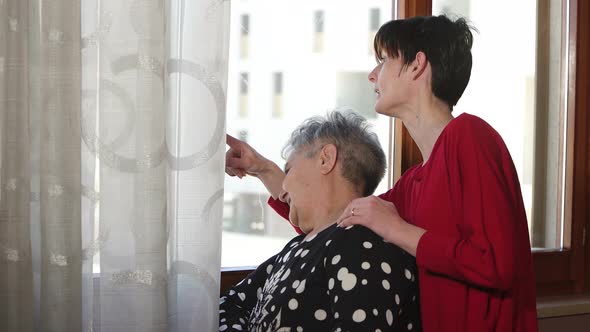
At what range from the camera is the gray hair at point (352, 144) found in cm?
159

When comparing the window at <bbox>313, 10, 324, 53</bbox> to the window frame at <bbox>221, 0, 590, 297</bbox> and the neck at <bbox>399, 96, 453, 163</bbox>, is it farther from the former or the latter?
the window frame at <bbox>221, 0, 590, 297</bbox>

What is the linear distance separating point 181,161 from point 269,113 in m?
0.54

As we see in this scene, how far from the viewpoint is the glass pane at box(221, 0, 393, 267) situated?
1932mm

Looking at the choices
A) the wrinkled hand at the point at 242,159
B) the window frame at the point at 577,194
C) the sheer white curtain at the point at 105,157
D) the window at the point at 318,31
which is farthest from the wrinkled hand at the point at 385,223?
the window frame at the point at 577,194

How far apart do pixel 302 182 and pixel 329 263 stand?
0.82ft

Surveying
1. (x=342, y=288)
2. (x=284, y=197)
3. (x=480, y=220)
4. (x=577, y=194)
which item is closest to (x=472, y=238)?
(x=480, y=220)

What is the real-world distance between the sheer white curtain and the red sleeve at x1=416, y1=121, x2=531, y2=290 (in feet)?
1.57

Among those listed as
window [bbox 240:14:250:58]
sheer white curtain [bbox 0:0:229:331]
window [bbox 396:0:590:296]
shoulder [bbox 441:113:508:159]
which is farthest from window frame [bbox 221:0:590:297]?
sheer white curtain [bbox 0:0:229:331]

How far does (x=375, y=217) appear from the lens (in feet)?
4.66

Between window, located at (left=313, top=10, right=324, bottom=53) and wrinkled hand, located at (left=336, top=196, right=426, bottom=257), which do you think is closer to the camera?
wrinkled hand, located at (left=336, top=196, right=426, bottom=257)

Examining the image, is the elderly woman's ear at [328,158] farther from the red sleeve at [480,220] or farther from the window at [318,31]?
the window at [318,31]

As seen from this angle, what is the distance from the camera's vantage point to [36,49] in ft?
4.50

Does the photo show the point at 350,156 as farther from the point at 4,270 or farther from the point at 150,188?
the point at 4,270

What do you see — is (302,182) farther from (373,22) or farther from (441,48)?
(373,22)
